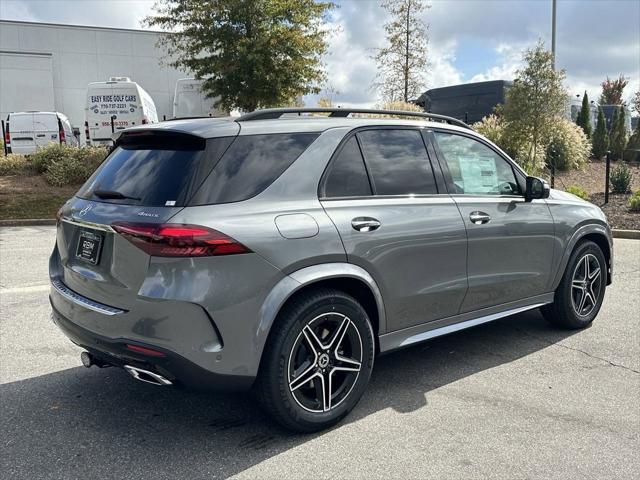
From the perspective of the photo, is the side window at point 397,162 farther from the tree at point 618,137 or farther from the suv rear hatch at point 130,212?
the tree at point 618,137

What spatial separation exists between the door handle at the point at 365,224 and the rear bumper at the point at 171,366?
3.42 ft

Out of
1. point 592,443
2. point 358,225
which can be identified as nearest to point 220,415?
point 358,225

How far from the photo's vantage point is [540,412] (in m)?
3.54

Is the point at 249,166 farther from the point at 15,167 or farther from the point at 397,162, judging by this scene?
the point at 15,167

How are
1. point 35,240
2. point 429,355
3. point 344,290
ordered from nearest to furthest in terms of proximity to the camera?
1. point 344,290
2. point 429,355
3. point 35,240

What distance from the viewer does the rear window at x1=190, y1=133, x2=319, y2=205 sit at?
2.96 m

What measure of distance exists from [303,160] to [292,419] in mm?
1448

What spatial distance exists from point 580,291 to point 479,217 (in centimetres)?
166

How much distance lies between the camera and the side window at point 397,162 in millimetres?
3648

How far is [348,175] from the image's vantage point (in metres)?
3.49

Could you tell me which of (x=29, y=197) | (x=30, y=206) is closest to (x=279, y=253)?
(x=30, y=206)

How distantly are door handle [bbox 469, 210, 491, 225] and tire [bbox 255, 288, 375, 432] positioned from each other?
3.88ft

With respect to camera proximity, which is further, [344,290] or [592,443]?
[344,290]

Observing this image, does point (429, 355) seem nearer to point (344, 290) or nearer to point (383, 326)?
point (383, 326)
